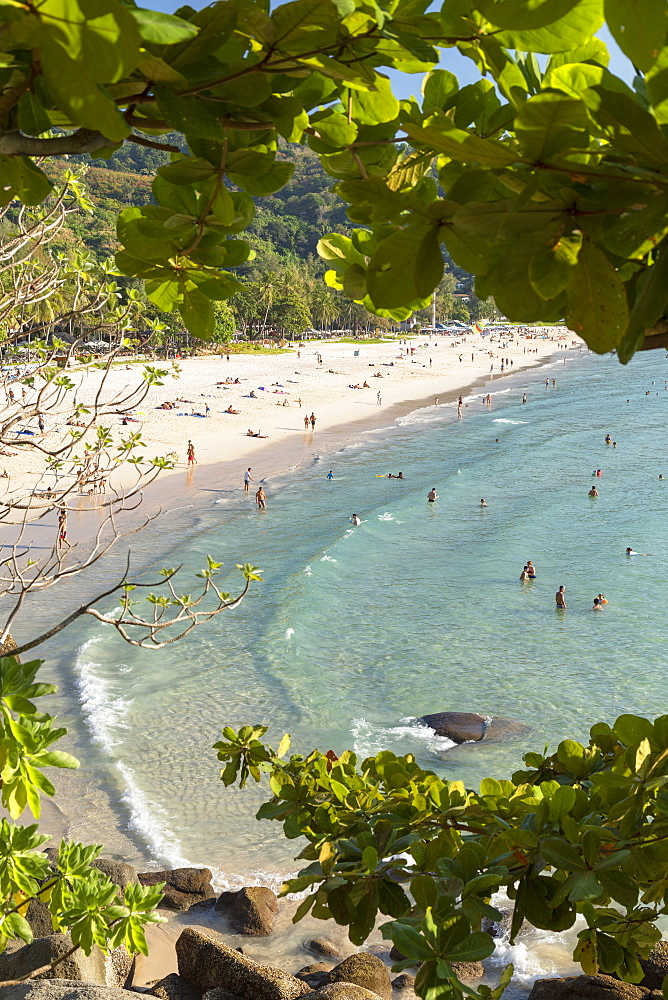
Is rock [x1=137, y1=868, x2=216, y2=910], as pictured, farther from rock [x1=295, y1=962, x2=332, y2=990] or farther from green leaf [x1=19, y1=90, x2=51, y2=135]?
green leaf [x1=19, y1=90, x2=51, y2=135]

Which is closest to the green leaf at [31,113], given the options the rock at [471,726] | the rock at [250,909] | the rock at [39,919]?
the rock at [39,919]

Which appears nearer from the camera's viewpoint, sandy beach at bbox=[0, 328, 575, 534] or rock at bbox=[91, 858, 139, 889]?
rock at bbox=[91, 858, 139, 889]

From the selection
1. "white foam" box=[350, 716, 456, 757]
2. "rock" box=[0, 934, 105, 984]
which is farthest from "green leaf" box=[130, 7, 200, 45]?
"white foam" box=[350, 716, 456, 757]

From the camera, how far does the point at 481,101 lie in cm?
125

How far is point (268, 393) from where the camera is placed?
50.8 metres

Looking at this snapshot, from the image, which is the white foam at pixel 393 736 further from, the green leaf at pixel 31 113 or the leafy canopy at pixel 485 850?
the green leaf at pixel 31 113

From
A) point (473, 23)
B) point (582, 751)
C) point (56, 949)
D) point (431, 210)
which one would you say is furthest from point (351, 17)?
point (56, 949)

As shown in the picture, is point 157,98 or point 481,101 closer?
point 157,98

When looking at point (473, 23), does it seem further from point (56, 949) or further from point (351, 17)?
point (56, 949)

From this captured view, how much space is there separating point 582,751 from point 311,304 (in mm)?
91775

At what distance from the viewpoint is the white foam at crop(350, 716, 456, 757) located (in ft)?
44.4

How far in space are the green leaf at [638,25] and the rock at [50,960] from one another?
6824 millimetres

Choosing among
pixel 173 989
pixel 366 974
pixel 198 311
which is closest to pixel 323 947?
pixel 366 974

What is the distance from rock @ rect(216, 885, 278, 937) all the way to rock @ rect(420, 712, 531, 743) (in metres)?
4.97
